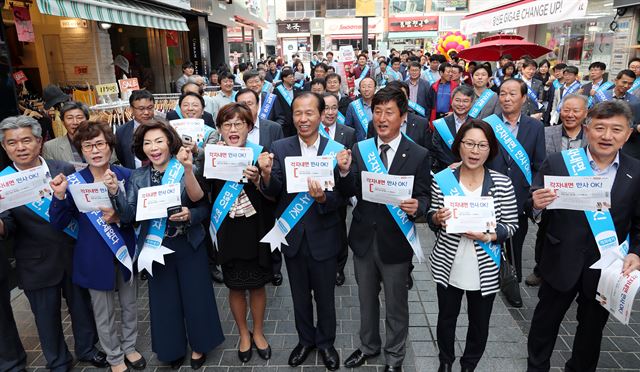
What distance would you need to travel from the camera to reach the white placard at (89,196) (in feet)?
9.95

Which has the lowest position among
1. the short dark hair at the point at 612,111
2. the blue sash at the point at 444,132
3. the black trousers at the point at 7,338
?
the black trousers at the point at 7,338

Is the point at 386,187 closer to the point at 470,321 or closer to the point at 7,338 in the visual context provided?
the point at 470,321

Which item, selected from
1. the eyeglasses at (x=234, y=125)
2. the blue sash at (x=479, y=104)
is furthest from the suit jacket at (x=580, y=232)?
the blue sash at (x=479, y=104)

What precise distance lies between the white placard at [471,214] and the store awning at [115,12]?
21.9ft

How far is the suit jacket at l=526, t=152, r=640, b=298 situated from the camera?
9.00ft

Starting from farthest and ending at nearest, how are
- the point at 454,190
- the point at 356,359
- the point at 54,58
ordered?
1. the point at 54,58
2. the point at 356,359
3. the point at 454,190

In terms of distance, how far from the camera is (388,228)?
3.15 meters

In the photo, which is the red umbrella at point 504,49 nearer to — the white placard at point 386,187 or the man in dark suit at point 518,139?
the man in dark suit at point 518,139

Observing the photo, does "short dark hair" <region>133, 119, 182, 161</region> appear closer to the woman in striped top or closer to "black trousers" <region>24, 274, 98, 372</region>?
"black trousers" <region>24, 274, 98, 372</region>

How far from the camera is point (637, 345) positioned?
369 centimetres

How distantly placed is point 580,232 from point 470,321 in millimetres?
939

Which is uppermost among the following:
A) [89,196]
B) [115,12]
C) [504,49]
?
[115,12]

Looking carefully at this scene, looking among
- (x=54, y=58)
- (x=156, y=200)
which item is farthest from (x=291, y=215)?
(x=54, y=58)

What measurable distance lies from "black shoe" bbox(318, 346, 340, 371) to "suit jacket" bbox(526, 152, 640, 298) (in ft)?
5.52
